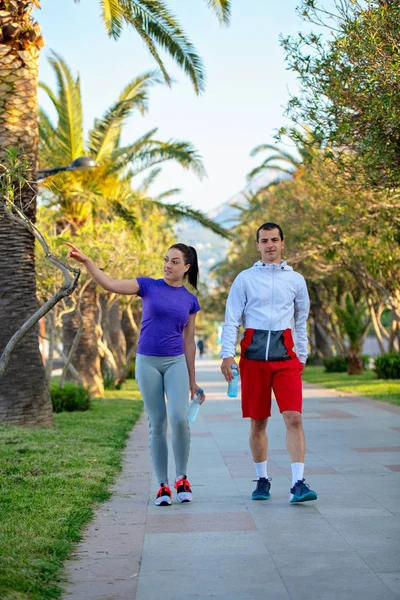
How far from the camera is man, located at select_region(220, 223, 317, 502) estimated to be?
7.33 m

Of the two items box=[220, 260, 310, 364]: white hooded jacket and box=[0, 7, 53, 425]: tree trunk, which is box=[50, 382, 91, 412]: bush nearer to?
box=[0, 7, 53, 425]: tree trunk

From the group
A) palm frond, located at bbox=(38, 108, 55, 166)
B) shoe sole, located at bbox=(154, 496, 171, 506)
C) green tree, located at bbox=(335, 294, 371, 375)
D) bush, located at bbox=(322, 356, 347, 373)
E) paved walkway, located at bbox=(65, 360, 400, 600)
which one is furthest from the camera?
bush, located at bbox=(322, 356, 347, 373)

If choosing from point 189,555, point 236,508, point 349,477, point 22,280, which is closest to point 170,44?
point 22,280

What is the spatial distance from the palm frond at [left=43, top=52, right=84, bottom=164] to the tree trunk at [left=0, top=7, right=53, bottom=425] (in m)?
7.80

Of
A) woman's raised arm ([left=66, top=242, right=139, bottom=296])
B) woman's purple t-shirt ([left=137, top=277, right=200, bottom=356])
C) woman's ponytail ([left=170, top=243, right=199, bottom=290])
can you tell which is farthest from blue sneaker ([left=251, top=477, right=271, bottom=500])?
woman's raised arm ([left=66, top=242, right=139, bottom=296])

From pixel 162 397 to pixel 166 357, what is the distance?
0.33 metres

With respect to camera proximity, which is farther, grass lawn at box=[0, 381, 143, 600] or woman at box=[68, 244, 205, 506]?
woman at box=[68, 244, 205, 506]

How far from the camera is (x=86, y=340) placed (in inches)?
914

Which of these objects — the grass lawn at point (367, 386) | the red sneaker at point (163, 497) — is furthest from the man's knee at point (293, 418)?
the grass lawn at point (367, 386)

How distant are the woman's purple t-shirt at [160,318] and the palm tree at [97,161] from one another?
45.9 feet

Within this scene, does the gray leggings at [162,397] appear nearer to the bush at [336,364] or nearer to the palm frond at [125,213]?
the palm frond at [125,213]

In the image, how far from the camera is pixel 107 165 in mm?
23031

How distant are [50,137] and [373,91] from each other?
12146mm

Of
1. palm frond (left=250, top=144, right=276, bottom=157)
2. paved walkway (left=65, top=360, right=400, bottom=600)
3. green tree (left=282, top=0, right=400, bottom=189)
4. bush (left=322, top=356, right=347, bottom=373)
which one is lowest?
paved walkway (left=65, top=360, right=400, bottom=600)
